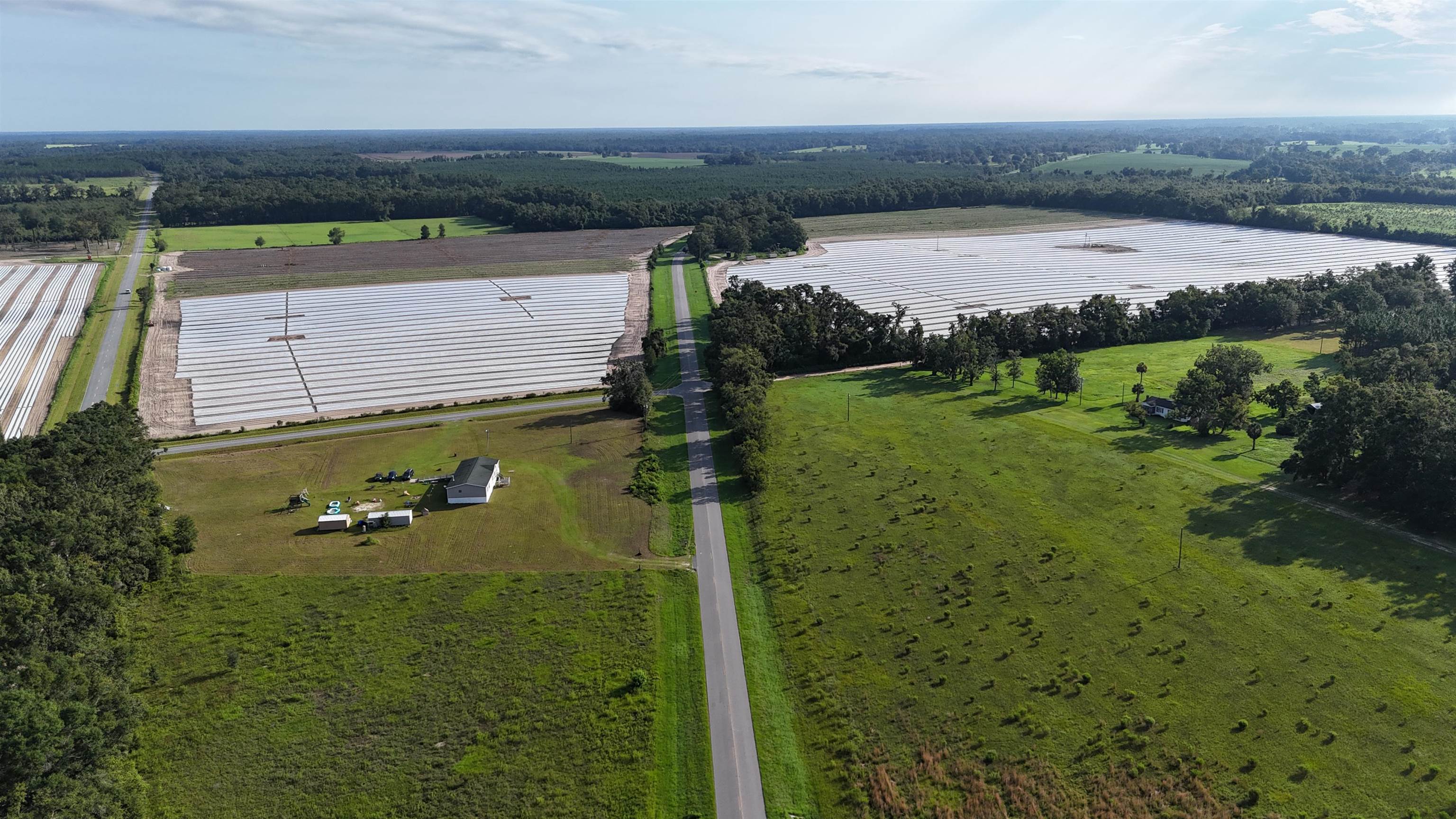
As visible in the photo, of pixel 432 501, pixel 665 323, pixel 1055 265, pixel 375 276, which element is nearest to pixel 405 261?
pixel 375 276

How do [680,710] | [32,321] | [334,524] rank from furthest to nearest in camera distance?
[32,321], [334,524], [680,710]

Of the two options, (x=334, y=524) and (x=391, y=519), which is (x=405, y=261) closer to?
(x=334, y=524)

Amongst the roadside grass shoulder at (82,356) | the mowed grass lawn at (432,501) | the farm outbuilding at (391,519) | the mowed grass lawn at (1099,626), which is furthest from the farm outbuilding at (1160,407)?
the roadside grass shoulder at (82,356)

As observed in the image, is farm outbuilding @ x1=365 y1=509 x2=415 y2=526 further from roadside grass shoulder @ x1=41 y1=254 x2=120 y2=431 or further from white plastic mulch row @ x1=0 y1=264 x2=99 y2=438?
white plastic mulch row @ x1=0 y1=264 x2=99 y2=438

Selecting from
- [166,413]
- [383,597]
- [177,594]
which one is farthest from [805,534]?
[166,413]

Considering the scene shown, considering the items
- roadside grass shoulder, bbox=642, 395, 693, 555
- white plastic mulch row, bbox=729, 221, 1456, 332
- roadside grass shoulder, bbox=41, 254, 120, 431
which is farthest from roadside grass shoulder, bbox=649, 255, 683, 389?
roadside grass shoulder, bbox=41, 254, 120, 431

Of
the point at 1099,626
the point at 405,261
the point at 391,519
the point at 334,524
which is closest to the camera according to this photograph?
the point at 1099,626

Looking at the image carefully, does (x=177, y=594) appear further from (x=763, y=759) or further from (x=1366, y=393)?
(x=1366, y=393)

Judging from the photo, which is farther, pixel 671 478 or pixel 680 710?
pixel 671 478
